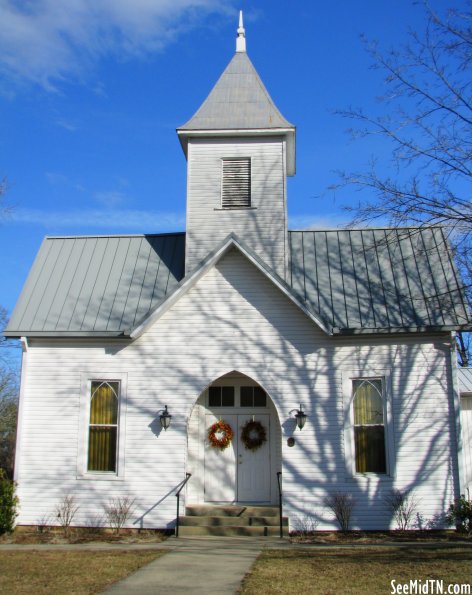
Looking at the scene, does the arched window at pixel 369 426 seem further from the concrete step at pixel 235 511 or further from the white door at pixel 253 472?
the white door at pixel 253 472

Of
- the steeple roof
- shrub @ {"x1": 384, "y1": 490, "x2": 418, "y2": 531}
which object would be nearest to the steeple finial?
the steeple roof

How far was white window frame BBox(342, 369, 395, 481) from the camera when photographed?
569 inches

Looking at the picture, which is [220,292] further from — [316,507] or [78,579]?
[78,579]

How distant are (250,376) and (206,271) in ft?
8.54

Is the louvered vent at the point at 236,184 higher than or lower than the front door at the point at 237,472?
higher

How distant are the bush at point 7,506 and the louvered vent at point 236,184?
27.1 feet

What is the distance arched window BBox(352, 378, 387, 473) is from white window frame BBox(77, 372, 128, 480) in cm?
519

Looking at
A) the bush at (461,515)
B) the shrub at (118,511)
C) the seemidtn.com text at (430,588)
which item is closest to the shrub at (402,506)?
the bush at (461,515)

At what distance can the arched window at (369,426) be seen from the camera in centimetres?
1459

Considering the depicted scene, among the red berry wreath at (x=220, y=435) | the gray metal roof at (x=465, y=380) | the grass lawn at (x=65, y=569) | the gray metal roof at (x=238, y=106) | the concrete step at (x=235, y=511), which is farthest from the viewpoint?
the gray metal roof at (x=465, y=380)

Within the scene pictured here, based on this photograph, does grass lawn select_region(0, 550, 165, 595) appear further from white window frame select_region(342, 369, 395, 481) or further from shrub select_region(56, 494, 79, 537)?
white window frame select_region(342, 369, 395, 481)

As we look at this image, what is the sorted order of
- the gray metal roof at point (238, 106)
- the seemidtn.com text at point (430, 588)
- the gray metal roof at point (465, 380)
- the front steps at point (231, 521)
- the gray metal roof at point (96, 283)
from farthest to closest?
the gray metal roof at point (465, 380) → the gray metal roof at point (238, 106) → the gray metal roof at point (96, 283) → the front steps at point (231, 521) → the seemidtn.com text at point (430, 588)

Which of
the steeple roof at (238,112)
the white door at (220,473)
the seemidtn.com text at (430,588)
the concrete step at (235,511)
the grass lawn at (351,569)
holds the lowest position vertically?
the grass lawn at (351,569)

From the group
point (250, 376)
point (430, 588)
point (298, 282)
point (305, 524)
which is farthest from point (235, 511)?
point (430, 588)
